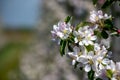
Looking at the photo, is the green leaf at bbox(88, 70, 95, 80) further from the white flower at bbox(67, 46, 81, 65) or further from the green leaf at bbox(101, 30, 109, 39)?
the green leaf at bbox(101, 30, 109, 39)

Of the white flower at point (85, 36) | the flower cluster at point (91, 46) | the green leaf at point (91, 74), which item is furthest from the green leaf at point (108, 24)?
the green leaf at point (91, 74)

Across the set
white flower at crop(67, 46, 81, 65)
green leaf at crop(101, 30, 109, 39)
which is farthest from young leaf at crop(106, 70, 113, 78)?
green leaf at crop(101, 30, 109, 39)

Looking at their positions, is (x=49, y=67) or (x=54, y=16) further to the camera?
(x=54, y=16)

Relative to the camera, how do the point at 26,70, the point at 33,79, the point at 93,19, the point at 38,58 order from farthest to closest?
the point at 38,58 → the point at 26,70 → the point at 33,79 → the point at 93,19

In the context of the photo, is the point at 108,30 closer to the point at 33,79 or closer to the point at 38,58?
the point at 33,79

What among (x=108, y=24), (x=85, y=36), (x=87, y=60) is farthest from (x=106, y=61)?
(x=108, y=24)

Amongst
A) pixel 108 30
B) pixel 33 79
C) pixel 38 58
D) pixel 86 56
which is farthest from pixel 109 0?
pixel 38 58

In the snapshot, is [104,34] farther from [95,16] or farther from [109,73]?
[109,73]
